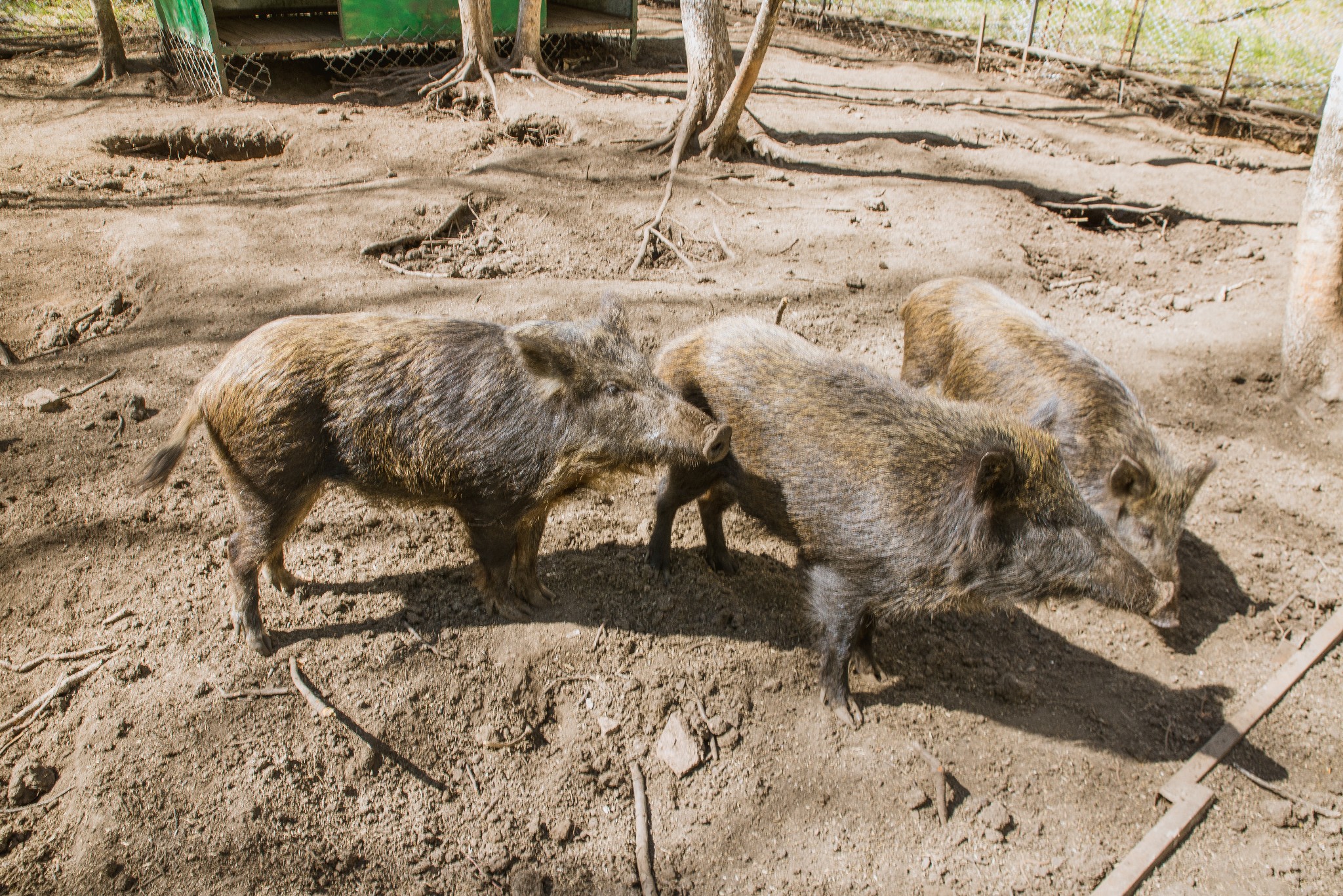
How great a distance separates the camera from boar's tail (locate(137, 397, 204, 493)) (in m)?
3.41

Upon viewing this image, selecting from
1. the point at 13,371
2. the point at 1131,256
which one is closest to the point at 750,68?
the point at 1131,256

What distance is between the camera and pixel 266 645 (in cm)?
348

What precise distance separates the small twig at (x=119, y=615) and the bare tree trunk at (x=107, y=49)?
33.5ft

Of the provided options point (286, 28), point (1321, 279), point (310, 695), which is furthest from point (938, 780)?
point (286, 28)

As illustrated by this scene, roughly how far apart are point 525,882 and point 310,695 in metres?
1.10

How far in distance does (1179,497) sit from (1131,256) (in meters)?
4.46

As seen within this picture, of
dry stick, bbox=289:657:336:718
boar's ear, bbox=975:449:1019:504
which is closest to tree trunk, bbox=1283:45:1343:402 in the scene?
boar's ear, bbox=975:449:1019:504

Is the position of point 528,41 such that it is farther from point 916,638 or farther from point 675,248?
point 916,638

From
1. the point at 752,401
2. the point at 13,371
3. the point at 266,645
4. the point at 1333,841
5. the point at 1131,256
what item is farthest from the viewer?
the point at 1131,256

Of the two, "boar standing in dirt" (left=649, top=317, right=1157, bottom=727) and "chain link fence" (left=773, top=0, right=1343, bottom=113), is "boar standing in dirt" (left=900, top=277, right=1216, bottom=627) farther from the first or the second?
"chain link fence" (left=773, top=0, right=1343, bottom=113)

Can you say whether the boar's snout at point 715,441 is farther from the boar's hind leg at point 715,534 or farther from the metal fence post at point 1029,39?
the metal fence post at point 1029,39

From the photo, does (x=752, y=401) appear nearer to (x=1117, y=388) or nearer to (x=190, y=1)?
(x=1117, y=388)

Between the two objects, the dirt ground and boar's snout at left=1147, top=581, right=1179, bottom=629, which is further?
boar's snout at left=1147, top=581, right=1179, bottom=629

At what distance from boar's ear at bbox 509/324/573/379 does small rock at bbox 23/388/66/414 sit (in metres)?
3.01
